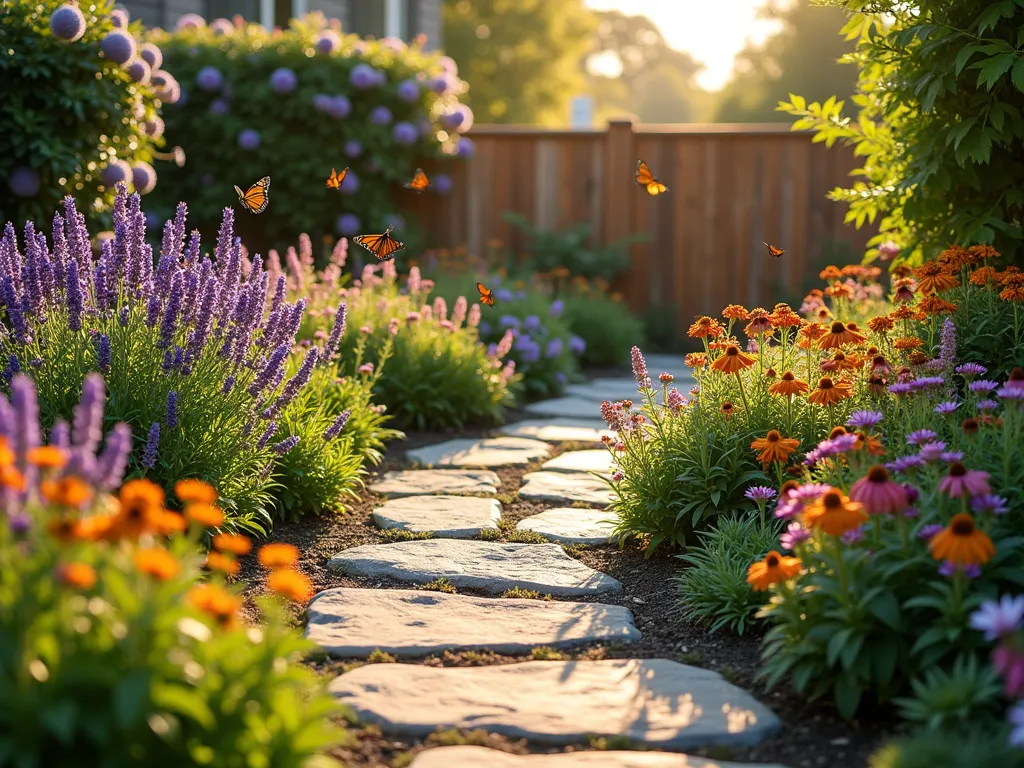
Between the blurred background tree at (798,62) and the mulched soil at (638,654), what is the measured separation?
22.7 m

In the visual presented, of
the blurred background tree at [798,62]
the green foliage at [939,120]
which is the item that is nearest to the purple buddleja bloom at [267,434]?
the green foliage at [939,120]

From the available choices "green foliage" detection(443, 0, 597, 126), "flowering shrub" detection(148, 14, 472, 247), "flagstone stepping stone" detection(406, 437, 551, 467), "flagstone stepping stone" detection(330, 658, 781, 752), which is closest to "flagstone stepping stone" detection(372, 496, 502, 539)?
"flagstone stepping stone" detection(406, 437, 551, 467)

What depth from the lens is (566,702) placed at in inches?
93.4

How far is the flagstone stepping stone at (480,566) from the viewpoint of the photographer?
3252mm

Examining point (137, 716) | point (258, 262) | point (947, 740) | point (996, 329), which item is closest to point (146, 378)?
point (258, 262)

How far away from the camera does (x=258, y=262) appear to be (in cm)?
361

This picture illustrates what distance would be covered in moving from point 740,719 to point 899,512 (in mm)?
551

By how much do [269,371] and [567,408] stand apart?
3.31 meters

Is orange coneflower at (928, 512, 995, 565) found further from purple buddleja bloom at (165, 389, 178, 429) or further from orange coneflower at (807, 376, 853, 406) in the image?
purple buddleja bloom at (165, 389, 178, 429)

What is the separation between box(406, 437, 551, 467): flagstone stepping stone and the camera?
4.90 metres

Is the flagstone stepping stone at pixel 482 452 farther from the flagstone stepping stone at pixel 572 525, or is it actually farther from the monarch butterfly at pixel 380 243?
the monarch butterfly at pixel 380 243

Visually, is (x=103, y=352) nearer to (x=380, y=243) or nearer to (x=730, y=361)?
(x=730, y=361)

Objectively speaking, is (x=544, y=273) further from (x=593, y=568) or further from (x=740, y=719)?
(x=740, y=719)

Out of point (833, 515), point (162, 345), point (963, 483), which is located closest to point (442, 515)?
point (162, 345)
